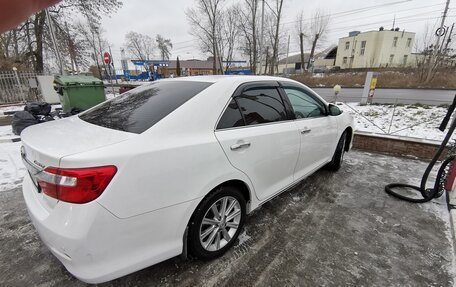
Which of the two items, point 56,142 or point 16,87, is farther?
point 16,87

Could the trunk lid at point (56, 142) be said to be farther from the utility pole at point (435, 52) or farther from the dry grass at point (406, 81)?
the dry grass at point (406, 81)

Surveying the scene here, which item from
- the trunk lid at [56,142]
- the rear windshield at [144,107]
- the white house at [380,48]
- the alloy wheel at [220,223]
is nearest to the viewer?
the trunk lid at [56,142]

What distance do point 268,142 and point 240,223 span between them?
863mm

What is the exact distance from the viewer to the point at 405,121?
670cm

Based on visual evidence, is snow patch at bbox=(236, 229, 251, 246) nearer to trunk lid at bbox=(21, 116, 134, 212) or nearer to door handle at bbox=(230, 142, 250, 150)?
door handle at bbox=(230, 142, 250, 150)

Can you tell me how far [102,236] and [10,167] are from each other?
408 cm

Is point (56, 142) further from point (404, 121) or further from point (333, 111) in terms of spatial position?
point (404, 121)

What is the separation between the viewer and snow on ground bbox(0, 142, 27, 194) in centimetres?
364

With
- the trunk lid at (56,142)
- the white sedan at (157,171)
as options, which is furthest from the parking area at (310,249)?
the trunk lid at (56,142)

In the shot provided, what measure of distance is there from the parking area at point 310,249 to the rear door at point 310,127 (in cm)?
54

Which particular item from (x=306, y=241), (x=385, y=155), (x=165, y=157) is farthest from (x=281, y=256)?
(x=385, y=155)

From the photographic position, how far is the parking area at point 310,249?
203 centimetres

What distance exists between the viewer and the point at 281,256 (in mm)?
2289

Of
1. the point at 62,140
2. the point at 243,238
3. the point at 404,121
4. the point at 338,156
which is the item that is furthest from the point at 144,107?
the point at 404,121
